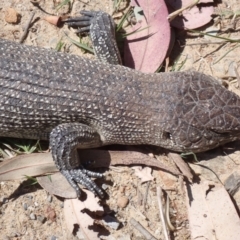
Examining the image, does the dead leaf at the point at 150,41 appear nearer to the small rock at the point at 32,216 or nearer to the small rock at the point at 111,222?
the small rock at the point at 111,222

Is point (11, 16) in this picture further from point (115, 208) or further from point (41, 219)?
point (115, 208)

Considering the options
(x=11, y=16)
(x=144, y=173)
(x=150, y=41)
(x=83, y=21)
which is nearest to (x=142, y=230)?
(x=144, y=173)

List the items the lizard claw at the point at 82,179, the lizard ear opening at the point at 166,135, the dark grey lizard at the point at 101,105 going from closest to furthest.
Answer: the dark grey lizard at the point at 101,105 → the lizard ear opening at the point at 166,135 → the lizard claw at the point at 82,179

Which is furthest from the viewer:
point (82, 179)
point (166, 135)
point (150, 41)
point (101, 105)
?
point (150, 41)

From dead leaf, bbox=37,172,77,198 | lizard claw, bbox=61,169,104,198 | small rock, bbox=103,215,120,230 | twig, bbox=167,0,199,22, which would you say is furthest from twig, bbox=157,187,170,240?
twig, bbox=167,0,199,22

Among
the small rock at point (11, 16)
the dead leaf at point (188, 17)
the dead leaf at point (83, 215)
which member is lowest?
the dead leaf at point (83, 215)

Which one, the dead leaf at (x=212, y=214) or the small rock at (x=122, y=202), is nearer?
the dead leaf at (x=212, y=214)

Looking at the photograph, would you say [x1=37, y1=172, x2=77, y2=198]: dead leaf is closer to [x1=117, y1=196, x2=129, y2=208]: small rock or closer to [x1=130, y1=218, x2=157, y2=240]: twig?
[x1=117, y1=196, x2=129, y2=208]: small rock

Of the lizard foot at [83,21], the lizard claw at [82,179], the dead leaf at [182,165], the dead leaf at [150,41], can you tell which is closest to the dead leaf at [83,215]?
the lizard claw at [82,179]
